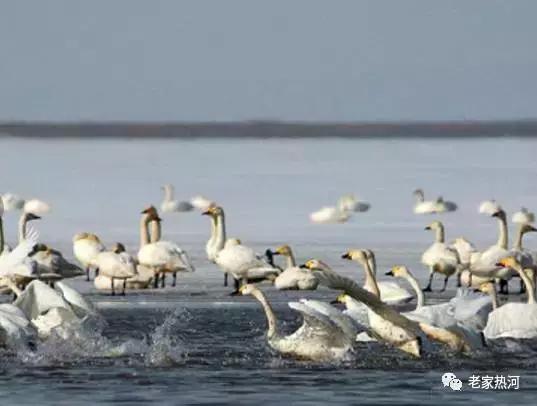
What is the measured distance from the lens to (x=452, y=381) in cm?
1004

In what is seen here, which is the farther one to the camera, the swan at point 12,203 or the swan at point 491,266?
the swan at point 12,203

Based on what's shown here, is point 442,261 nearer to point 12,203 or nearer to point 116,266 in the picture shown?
point 116,266

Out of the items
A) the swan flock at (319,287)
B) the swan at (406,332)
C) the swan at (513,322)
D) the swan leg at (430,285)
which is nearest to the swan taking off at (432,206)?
the swan flock at (319,287)

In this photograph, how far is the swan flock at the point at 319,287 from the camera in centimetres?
1091

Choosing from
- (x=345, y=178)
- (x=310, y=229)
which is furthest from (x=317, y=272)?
(x=345, y=178)

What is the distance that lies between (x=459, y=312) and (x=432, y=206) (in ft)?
37.6

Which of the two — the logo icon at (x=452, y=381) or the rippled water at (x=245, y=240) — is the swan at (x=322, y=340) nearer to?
the rippled water at (x=245, y=240)

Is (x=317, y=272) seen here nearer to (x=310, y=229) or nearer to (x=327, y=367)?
(x=327, y=367)

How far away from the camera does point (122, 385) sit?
10.1m

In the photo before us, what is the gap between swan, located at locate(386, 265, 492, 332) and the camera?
11.0 metres

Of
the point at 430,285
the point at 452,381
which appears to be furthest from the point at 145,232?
the point at 452,381

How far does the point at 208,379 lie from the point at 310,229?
11.1 m

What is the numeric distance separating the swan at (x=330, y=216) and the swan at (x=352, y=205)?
15cm

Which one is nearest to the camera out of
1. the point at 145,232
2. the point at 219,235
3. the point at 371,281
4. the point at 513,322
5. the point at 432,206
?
the point at 513,322
